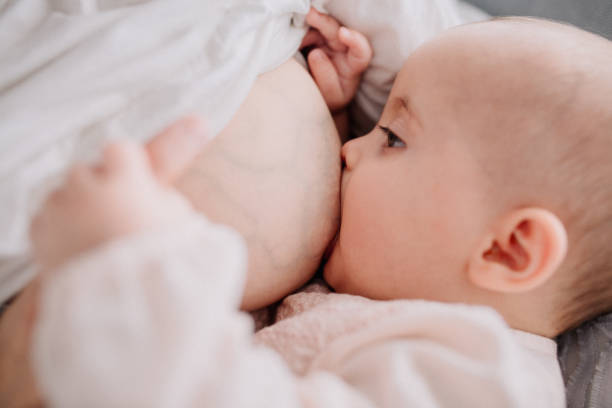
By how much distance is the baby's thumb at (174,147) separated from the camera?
0.44m

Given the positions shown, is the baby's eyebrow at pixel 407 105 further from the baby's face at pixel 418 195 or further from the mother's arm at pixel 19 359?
the mother's arm at pixel 19 359

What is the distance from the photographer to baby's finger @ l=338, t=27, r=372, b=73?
2.81 ft

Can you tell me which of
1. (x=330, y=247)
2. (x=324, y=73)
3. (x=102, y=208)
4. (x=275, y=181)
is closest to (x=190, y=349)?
(x=102, y=208)

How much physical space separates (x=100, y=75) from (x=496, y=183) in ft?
1.69

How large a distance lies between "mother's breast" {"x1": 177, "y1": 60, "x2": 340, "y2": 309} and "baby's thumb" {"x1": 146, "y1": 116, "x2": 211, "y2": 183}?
0.20 m

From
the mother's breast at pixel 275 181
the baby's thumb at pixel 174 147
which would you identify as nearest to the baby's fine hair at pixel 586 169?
the mother's breast at pixel 275 181

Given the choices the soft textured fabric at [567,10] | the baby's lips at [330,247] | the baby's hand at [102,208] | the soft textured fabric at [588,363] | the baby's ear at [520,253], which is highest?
the baby's hand at [102,208]

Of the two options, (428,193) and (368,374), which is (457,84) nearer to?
(428,193)

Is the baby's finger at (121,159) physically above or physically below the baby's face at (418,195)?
above

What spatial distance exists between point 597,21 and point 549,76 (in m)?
0.58

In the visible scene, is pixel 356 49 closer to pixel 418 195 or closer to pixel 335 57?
pixel 335 57

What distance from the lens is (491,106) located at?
648 mm

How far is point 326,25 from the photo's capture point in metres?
0.88

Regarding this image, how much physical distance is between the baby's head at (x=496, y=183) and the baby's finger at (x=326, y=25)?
184mm
